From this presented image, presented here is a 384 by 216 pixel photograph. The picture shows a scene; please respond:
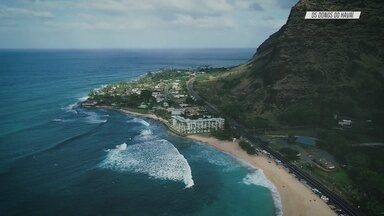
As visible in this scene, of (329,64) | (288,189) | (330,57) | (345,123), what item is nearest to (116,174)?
(288,189)

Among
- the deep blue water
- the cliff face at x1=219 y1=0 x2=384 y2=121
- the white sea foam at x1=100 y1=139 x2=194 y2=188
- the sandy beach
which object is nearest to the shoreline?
the sandy beach

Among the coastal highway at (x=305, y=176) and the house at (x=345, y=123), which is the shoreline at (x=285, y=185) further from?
the house at (x=345, y=123)

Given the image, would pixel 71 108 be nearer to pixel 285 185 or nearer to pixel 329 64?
pixel 329 64

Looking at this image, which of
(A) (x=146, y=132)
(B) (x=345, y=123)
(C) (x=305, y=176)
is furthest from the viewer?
(A) (x=146, y=132)

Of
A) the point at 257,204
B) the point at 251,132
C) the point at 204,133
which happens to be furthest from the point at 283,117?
the point at 257,204

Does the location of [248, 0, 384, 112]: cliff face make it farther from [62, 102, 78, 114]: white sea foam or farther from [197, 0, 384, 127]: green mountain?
[62, 102, 78, 114]: white sea foam

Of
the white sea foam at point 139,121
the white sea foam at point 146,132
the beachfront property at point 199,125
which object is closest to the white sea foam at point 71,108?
the white sea foam at point 139,121
